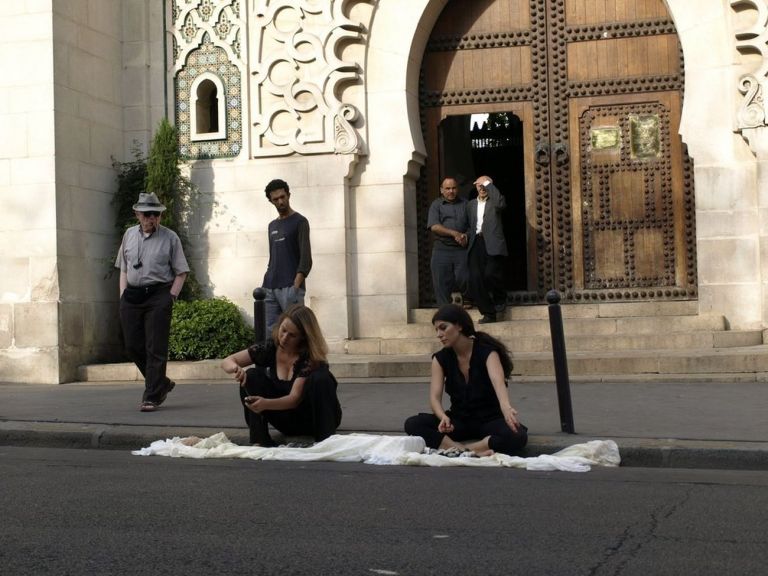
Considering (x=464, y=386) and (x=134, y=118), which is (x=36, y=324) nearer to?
(x=134, y=118)

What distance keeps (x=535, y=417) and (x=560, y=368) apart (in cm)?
105

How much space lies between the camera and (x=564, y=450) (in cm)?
Answer: 843

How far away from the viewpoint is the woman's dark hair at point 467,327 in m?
8.70

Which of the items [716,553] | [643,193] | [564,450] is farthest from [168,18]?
[716,553]

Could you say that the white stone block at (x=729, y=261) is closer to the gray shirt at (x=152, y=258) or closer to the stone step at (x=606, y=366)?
the stone step at (x=606, y=366)

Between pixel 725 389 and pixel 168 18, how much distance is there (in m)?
8.60

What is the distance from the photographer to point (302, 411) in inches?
362

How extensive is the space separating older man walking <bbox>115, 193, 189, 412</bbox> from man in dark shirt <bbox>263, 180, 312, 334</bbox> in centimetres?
83

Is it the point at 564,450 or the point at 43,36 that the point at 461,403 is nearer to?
the point at 564,450

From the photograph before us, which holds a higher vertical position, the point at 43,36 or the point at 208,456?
the point at 43,36

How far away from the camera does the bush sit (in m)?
14.8

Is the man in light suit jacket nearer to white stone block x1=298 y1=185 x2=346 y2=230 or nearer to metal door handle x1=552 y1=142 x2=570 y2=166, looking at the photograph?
metal door handle x1=552 y1=142 x2=570 y2=166

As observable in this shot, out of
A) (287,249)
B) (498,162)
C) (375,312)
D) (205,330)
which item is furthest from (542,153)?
(287,249)

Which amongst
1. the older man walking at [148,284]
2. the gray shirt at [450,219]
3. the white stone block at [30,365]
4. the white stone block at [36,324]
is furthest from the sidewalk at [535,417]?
the gray shirt at [450,219]
